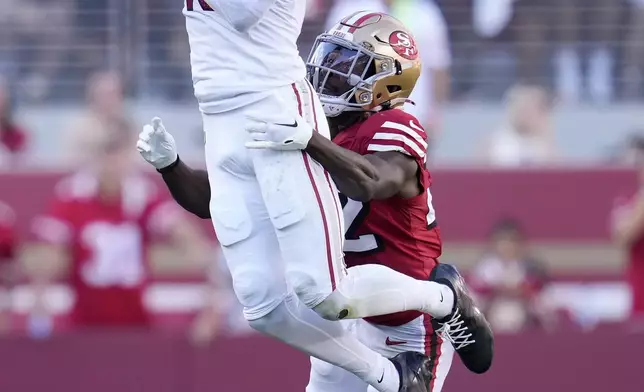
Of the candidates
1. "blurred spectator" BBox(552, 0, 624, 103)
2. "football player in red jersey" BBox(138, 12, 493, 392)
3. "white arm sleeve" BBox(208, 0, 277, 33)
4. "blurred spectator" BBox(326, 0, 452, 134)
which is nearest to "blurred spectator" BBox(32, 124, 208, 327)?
"blurred spectator" BBox(326, 0, 452, 134)

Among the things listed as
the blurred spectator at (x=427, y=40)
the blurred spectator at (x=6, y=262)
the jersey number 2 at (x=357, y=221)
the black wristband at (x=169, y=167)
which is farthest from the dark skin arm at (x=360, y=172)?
the blurred spectator at (x=427, y=40)

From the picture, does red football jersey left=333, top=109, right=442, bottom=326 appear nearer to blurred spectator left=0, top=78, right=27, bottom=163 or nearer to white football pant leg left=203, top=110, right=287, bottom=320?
white football pant leg left=203, top=110, right=287, bottom=320

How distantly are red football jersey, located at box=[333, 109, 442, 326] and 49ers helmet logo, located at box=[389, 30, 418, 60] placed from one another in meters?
0.21

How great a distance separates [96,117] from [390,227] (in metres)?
4.40

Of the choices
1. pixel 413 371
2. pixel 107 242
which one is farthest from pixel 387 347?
pixel 107 242

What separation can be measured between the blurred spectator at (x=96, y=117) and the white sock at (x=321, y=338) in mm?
4053

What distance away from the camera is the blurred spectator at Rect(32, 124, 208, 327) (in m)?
7.97

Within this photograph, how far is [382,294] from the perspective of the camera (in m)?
4.64

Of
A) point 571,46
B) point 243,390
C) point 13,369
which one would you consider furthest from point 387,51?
point 571,46

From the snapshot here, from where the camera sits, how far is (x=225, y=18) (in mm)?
4527

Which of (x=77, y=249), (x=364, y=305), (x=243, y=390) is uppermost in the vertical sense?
(x=364, y=305)

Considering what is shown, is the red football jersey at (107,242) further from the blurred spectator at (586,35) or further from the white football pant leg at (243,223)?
the white football pant leg at (243,223)

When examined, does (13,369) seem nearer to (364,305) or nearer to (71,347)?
(71,347)

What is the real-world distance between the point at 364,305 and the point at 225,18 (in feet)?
3.50
